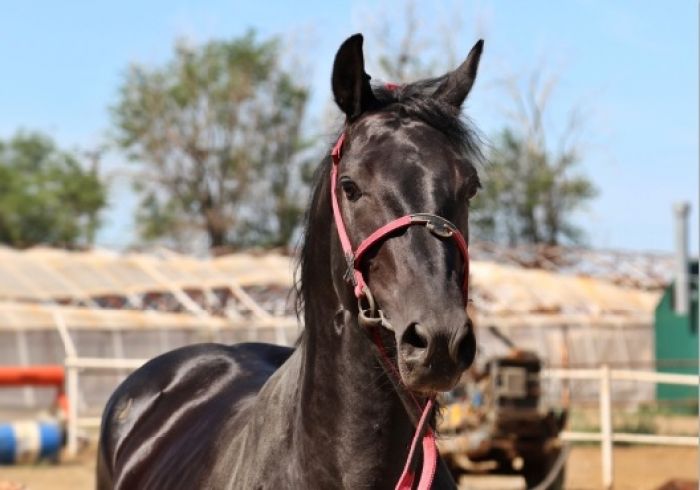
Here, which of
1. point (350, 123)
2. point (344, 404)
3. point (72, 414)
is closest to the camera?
point (344, 404)

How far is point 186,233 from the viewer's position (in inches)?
1641

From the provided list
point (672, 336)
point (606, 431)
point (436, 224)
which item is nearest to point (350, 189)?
point (436, 224)

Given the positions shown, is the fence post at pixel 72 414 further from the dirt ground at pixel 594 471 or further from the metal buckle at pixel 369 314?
the metal buckle at pixel 369 314

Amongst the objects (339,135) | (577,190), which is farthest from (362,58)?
(577,190)

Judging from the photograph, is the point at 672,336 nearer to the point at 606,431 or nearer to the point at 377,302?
the point at 606,431

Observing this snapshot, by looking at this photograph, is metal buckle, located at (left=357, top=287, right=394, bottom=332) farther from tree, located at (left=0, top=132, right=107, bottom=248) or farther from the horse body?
tree, located at (left=0, top=132, right=107, bottom=248)

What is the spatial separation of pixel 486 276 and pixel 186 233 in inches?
628

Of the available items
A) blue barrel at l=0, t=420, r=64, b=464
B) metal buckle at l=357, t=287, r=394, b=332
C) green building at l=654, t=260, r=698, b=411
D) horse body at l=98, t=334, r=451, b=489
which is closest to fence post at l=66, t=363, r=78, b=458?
blue barrel at l=0, t=420, r=64, b=464

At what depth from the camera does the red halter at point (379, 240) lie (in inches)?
102

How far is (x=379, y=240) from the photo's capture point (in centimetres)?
266

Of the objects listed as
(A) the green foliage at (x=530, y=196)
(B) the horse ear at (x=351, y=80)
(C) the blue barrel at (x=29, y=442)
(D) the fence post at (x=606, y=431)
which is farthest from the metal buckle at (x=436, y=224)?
(A) the green foliage at (x=530, y=196)

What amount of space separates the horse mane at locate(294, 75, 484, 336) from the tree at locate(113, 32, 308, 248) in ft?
124

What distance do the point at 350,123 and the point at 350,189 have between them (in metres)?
0.25

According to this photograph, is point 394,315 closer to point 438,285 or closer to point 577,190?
point 438,285
